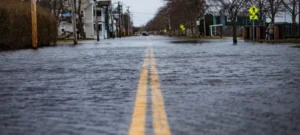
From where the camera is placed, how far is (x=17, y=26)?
98.3 feet

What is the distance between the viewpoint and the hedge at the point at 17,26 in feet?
92.4

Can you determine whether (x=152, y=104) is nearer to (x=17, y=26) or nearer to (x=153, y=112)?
(x=153, y=112)

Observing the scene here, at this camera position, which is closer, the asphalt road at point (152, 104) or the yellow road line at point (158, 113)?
the yellow road line at point (158, 113)

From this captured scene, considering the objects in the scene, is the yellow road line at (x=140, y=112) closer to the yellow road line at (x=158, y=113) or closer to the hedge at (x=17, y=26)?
the yellow road line at (x=158, y=113)

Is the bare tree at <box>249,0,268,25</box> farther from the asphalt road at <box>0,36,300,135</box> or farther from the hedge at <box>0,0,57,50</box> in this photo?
the asphalt road at <box>0,36,300,135</box>

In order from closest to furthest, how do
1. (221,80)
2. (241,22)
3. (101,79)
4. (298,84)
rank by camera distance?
(298,84) → (221,80) → (101,79) → (241,22)

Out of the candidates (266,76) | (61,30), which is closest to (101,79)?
(266,76)

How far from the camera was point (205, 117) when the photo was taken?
17.4ft

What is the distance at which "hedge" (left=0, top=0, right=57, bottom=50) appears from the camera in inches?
1109

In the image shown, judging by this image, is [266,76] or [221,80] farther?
[266,76]

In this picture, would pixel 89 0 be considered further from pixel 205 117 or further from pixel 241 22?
pixel 205 117

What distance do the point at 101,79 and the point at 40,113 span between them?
3.79 meters

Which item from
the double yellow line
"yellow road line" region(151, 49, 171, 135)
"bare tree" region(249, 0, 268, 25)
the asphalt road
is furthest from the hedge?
"bare tree" region(249, 0, 268, 25)

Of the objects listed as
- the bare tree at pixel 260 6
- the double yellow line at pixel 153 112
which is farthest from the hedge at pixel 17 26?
the bare tree at pixel 260 6
